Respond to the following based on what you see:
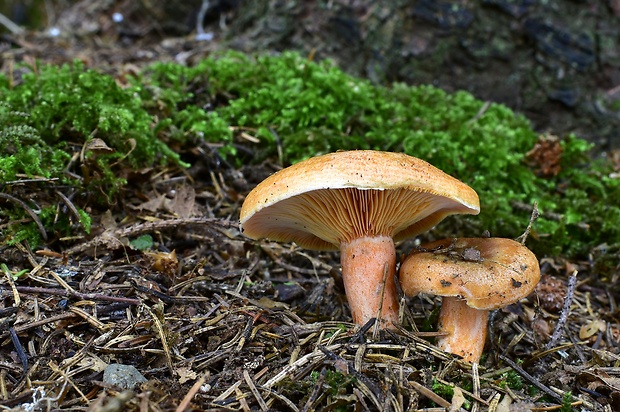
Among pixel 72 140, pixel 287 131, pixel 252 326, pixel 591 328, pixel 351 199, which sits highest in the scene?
pixel 72 140

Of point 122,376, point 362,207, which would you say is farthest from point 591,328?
point 122,376

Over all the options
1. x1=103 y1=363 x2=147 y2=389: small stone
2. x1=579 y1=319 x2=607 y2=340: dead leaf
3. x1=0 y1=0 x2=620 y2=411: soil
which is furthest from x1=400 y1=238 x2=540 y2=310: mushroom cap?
x1=103 y1=363 x2=147 y2=389: small stone

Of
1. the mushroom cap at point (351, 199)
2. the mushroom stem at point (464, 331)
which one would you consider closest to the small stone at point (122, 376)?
the mushroom cap at point (351, 199)

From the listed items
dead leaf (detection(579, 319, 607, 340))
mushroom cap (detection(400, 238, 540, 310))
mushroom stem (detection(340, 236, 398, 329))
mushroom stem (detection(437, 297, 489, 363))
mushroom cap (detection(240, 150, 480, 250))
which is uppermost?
mushroom cap (detection(240, 150, 480, 250))

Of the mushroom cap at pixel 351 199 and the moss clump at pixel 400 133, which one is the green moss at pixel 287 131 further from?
the mushroom cap at pixel 351 199

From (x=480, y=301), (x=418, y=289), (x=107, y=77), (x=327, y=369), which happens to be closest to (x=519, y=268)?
(x=480, y=301)

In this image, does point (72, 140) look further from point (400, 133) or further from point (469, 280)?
point (469, 280)

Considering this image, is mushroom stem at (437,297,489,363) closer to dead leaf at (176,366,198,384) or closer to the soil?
the soil

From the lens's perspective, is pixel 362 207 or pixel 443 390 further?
pixel 362 207

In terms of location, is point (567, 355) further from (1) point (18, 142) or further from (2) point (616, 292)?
(1) point (18, 142)
